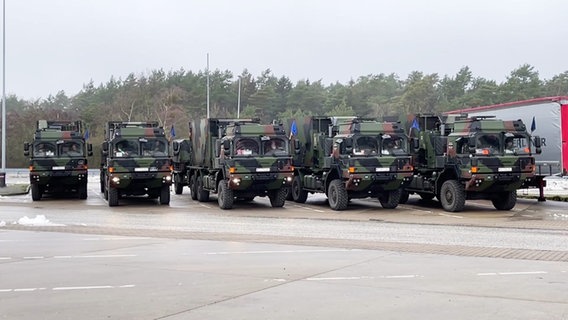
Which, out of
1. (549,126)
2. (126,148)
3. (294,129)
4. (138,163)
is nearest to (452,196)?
(549,126)

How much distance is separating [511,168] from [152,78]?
7429 cm

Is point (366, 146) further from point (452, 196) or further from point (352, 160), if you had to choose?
point (452, 196)

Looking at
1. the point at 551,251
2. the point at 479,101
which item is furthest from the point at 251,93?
the point at 551,251

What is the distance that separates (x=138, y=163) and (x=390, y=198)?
341 inches

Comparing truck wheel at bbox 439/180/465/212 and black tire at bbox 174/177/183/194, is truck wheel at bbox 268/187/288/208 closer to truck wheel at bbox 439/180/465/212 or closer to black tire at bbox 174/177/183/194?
truck wheel at bbox 439/180/465/212

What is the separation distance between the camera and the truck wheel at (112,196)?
2505 cm

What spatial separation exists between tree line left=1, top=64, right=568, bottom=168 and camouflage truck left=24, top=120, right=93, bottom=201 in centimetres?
3356

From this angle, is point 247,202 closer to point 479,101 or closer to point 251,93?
point 479,101

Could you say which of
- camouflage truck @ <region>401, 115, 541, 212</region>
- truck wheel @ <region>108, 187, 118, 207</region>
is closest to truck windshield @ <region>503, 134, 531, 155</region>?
camouflage truck @ <region>401, 115, 541, 212</region>

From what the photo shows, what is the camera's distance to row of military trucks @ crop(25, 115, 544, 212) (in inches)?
Answer: 869

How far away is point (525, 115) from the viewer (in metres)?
26.3

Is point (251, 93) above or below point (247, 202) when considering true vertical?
above

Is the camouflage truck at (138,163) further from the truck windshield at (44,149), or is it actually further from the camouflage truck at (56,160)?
the truck windshield at (44,149)

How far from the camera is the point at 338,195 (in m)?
23.4
